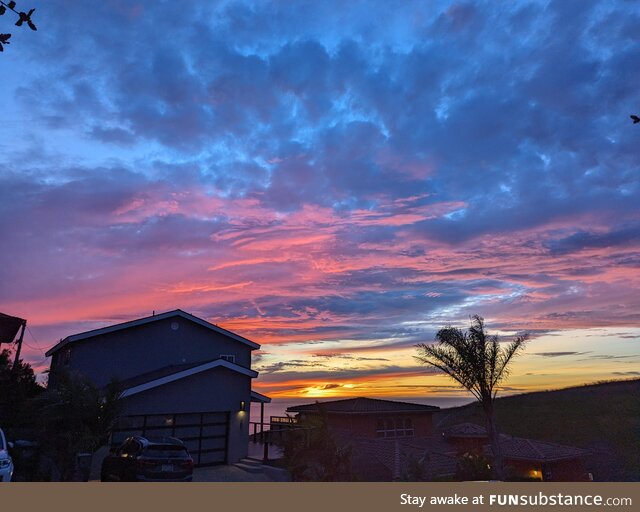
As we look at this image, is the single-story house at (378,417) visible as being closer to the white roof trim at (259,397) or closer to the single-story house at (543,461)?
the single-story house at (543,461)

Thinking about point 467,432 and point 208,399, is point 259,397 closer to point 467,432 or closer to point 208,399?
point 208,399

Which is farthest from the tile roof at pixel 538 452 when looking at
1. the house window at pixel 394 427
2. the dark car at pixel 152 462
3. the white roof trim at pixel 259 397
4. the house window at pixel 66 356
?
the house window at pixel 66 356

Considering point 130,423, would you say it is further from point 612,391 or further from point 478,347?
point 612,391

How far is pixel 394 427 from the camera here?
3822 cm

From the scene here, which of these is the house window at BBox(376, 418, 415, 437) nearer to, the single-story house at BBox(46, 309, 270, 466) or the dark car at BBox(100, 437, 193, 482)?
the single-story house at BBox(46, 309, 270, 466)

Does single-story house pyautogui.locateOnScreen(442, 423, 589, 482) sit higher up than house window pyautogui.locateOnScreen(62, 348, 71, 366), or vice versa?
house window pyautogui.locateOnScreen(62, 348, 71, 366)

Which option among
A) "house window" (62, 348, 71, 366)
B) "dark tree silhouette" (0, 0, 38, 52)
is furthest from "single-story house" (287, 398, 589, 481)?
"dark tree silhouette" (0, 0, 38, 52)

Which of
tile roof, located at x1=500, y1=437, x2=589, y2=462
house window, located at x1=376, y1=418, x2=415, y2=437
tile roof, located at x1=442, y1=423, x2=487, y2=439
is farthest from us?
tile roof, located at x1=442, y1=423, x2=487, y2=439

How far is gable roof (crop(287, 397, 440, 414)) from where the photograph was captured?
37188 millimetres

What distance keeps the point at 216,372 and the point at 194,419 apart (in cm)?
246

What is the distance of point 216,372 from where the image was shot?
2417cm

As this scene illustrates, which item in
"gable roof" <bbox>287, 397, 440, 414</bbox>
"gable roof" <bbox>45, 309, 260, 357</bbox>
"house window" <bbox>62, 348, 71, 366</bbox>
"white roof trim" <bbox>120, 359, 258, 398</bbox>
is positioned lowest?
"gable roof" <bbox>287, 397, 440, 414</bbox>

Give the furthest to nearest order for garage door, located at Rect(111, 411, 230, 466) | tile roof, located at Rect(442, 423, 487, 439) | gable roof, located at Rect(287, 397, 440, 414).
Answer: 1. tile roof, located at Rect(442, 423, 487, 439)
2. gable roof, located at Rect(287, 397, 440, 414)
3. garage door, located at Rect(111, 411, 230, 466)
